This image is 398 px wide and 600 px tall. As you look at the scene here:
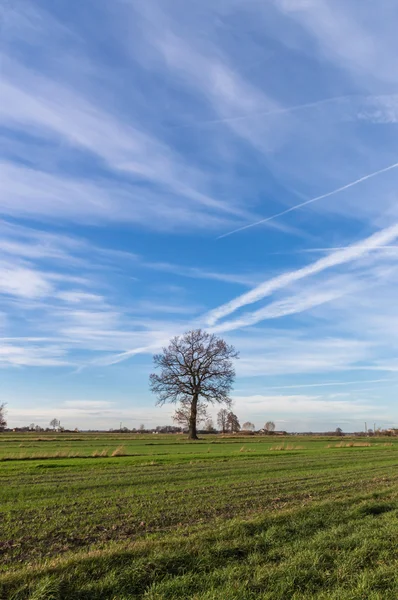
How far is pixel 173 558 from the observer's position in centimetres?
711

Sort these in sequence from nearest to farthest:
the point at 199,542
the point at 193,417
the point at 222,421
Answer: the point at 199,542 < the point at 193,417 < the point at 222,421

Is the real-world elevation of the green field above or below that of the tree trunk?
below

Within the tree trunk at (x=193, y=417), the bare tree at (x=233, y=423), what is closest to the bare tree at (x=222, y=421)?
the bare tree at (x=233, y=423)

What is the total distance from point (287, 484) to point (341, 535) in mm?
8112

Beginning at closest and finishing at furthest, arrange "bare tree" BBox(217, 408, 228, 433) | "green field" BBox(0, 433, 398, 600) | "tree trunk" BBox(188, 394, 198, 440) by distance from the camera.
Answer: "green field" BBox(0, 433, 398, 600), "tree trunk" BBox(188, 394, 198, 440), "bare tree" BBox(217, 408, 228, 433)

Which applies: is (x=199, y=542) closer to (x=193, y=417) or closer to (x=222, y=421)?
(x=193, y=417)

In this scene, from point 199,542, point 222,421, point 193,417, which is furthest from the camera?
point 222,421

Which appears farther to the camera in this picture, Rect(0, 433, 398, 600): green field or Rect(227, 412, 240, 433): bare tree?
Rect(227, 412, 240, 433): bare tree

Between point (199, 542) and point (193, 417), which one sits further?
point (193, 417)

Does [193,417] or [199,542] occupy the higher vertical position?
[193,417]

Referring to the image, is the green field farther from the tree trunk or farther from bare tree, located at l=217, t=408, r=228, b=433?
bare tree, located at l=217, t=408, r=228, b=433

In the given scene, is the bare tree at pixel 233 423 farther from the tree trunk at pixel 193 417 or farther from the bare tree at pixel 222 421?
the tree trunk at pixel 193 417

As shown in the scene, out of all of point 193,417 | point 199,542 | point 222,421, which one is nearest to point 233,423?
point 222,421

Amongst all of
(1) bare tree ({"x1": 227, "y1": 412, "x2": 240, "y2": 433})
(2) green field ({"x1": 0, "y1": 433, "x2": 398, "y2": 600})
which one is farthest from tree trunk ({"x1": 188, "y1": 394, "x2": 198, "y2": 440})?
(1) bare tree ({"x1": 227, "y1": 412, "x2": 240, "y2": 433})
